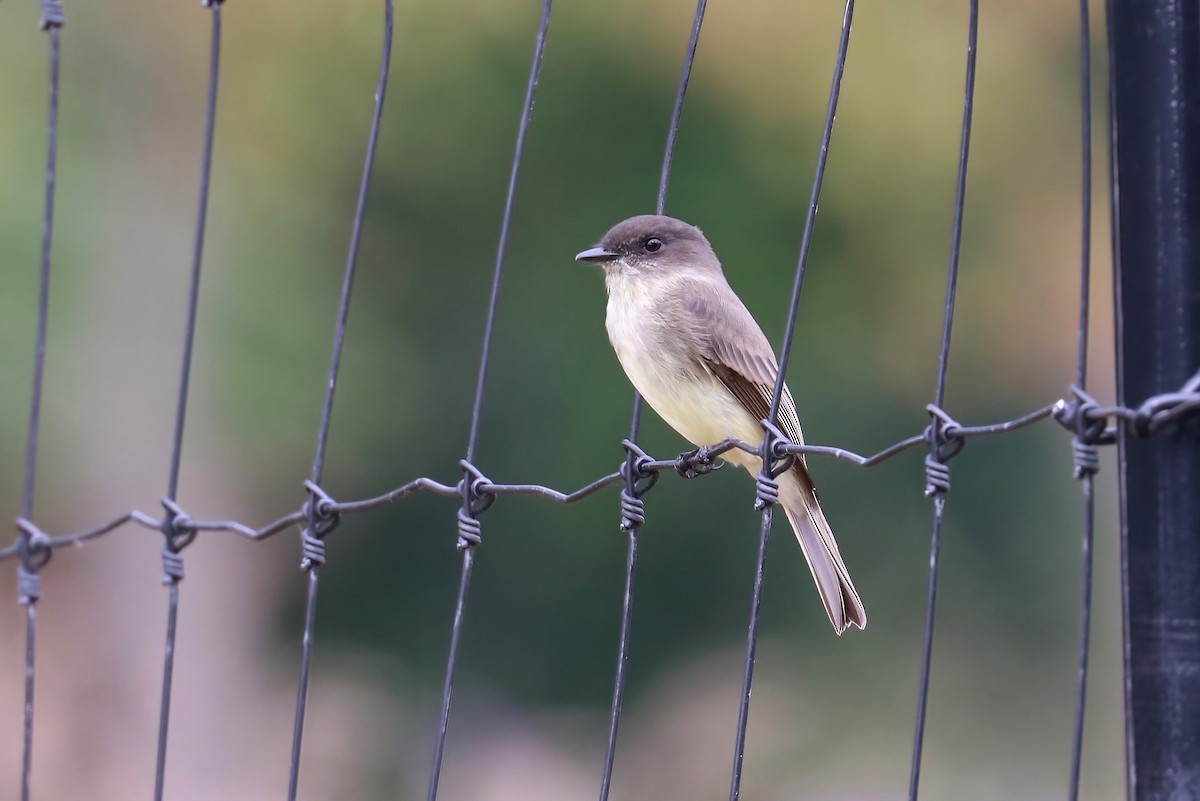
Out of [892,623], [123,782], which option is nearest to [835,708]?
[892,623]

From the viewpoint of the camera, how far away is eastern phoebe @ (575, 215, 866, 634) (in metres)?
3.21

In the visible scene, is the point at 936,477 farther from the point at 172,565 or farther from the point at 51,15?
the point at 51,15

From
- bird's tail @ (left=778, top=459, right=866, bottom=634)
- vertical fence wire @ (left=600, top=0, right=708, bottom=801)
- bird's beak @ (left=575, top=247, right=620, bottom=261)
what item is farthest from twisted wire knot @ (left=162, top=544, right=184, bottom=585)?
bird's beak @ (left=575, top=247, right=620, bottom=261)

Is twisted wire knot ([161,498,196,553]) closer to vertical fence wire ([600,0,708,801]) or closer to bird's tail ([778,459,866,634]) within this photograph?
vertical fence wire ([600,0,708,801])

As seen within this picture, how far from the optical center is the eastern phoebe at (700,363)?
10.5 ft

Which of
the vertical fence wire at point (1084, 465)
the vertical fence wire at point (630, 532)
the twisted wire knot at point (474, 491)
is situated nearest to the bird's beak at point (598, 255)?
the vertical fence wire at point (630, 532)

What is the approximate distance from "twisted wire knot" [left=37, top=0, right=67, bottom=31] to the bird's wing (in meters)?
1.41

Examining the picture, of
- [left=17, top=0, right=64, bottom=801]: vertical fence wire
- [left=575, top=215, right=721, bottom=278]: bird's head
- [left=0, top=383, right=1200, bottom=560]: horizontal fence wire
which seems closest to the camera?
[left=0, top=383, right=1200, bottom=560]: horizontal fence wire

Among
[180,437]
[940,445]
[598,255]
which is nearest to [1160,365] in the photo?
[940,445]

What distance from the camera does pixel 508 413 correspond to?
908cm

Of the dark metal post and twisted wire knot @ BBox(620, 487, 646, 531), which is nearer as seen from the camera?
the dark metal post

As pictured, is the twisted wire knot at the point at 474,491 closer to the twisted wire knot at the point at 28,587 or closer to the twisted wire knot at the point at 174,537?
the twisted wire knot at the point at 174,537

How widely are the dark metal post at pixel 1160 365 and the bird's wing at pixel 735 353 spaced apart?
5.60ft

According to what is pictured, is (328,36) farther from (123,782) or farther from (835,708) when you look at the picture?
(835,708)
